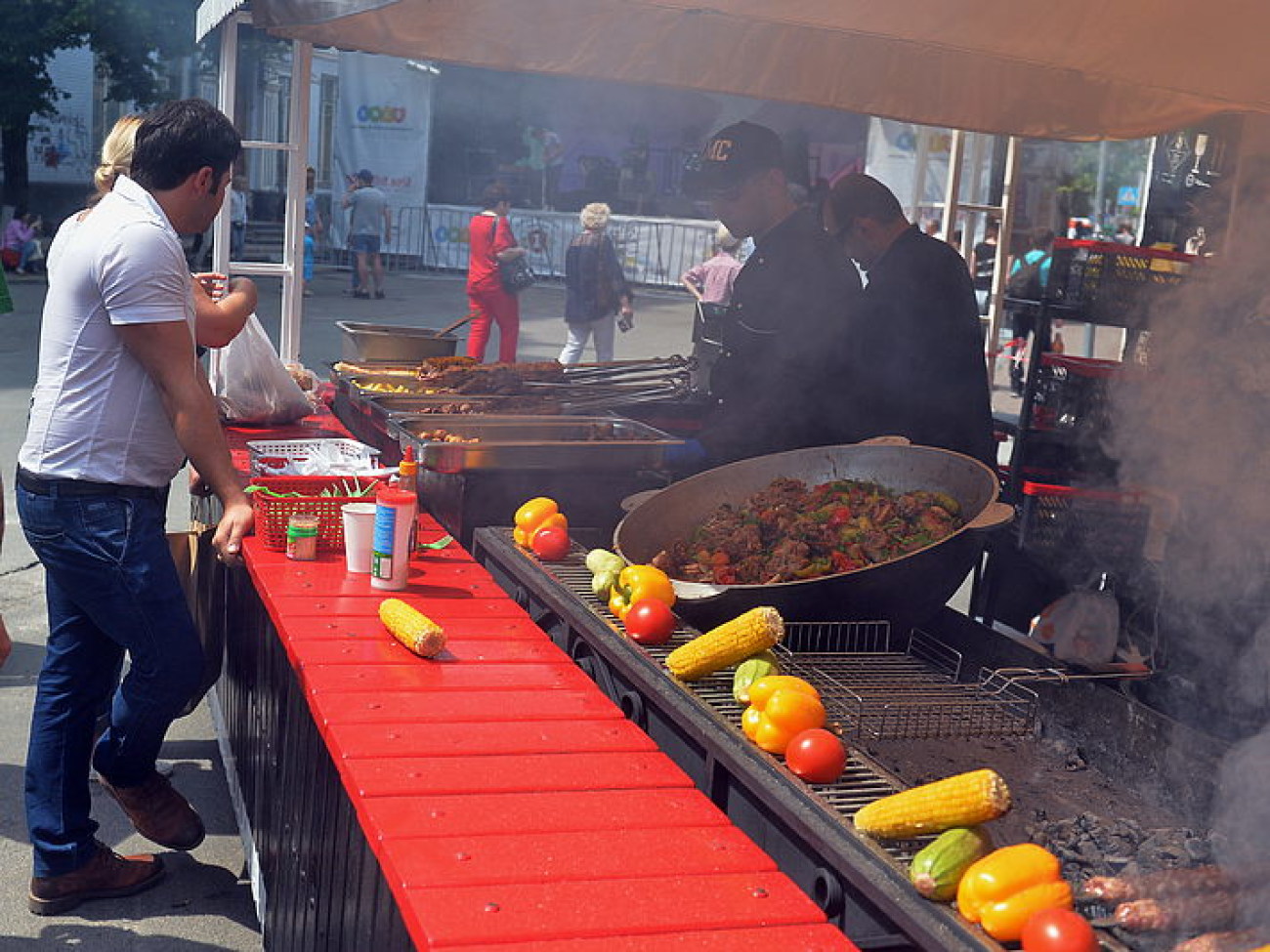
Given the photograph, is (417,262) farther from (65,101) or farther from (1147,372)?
(1147,372)

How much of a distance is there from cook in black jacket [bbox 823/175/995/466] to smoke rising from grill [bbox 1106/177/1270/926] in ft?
2.82

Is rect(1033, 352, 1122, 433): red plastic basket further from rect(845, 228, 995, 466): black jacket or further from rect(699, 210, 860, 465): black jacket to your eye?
rect(699, 210, 860, 465): black jacket

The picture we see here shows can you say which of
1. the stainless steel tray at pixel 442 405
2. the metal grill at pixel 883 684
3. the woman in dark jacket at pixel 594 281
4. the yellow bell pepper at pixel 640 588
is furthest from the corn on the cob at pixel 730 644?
the woman in dark jacket at pixel 594 281

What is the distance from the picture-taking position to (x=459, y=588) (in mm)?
3711

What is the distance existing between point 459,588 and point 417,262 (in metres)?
24.4

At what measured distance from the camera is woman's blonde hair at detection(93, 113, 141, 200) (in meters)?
4.23

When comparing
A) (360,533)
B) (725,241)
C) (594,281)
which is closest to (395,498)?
(360,533)

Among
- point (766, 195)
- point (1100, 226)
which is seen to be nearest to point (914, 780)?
point (766, 195)

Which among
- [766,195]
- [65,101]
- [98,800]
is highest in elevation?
[65,101]

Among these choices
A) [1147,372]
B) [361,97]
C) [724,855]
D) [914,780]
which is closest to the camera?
[724,855]

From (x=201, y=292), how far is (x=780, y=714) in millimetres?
3045

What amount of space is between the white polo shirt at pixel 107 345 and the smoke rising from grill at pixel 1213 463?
3.24 meters

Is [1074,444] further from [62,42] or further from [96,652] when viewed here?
[62,42]

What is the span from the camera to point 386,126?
1016 inches
